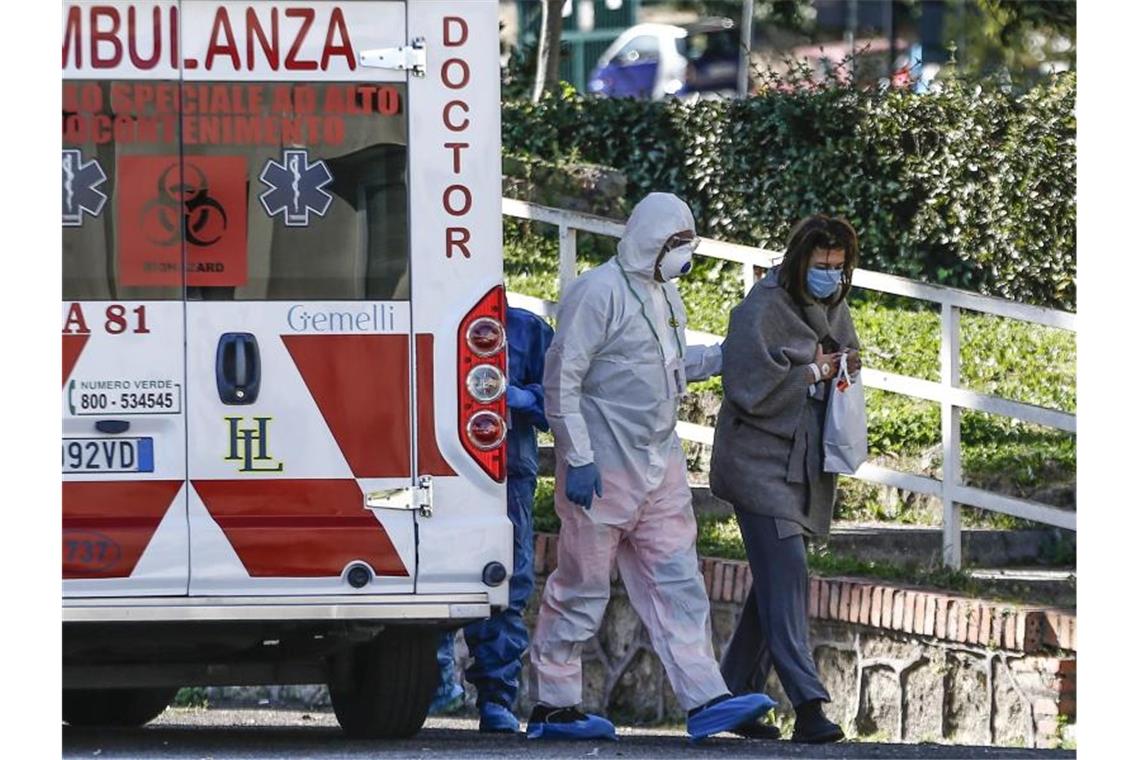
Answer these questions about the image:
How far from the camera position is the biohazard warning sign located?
21.9 ft

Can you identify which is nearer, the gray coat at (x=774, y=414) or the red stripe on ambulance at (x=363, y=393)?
the red stripe on ambulance at (x=363, y=393)

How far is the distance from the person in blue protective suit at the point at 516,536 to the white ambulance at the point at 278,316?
94 cm

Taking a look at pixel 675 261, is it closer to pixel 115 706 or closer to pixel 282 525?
pixel 282 525

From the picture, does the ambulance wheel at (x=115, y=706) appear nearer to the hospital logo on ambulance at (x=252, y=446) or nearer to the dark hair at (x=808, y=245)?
the hospital logo on ambulance at (x=252, y=446)

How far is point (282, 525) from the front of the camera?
264 inches

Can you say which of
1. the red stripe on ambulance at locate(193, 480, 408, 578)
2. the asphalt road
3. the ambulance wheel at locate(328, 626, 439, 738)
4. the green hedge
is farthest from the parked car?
the red stripe on ambulance at locate(193, 480, 408, 578)

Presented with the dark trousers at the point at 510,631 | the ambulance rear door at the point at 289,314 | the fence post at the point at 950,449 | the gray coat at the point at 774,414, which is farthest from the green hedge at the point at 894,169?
the ambulance rear door at the point at 289,314

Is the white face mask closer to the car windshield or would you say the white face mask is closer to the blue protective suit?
the blue protective suit

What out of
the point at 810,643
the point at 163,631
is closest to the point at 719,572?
the point at 810,643

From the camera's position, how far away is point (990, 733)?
8.40 m

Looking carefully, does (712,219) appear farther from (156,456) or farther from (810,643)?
(156,456)

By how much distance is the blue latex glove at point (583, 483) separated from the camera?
7422 mm

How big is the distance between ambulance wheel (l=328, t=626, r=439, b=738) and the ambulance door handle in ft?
3.15

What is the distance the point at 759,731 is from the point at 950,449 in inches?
82.9
